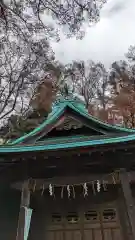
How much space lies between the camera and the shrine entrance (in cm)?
836

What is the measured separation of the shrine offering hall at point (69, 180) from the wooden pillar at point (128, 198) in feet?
0.08

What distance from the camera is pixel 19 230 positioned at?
7.06 meters

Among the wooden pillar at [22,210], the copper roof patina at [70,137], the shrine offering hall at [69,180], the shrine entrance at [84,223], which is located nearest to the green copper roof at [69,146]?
the shrine offering hall at [69,180]

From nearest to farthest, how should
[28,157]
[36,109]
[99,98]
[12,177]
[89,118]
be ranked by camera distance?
[28,157]
[12,177]
[89,118]
[36,109]
[99,98]

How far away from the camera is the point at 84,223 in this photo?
335 inches

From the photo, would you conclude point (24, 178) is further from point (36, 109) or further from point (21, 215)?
point (36, 109)

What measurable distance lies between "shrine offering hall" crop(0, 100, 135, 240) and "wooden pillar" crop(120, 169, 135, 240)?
0.9 inches

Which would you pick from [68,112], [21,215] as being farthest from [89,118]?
[21,215]

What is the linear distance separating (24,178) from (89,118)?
261 centimetres

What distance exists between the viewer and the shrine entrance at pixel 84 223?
8.36m

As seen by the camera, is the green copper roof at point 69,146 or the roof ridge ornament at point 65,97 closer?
the green copper roof at point 69,146

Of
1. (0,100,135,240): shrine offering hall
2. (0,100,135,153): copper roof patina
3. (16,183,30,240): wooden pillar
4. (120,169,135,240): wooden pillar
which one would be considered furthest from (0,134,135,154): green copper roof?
(16,183,30,240): wooden pillar

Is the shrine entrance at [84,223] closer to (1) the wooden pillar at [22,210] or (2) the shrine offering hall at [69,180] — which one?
(2) the shrine offering hall at [69,180]

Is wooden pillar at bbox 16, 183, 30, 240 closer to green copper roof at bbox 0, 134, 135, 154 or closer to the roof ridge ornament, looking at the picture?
green copper roof at bbox 0, 134, 135, 154
